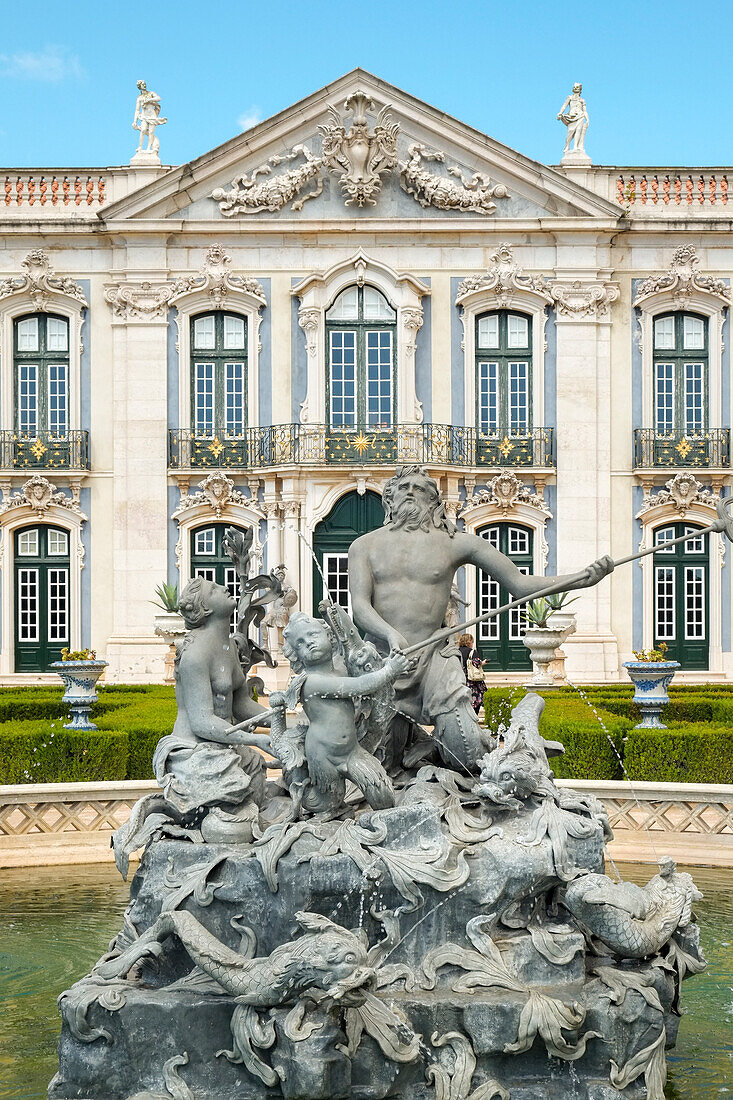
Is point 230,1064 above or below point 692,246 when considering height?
below

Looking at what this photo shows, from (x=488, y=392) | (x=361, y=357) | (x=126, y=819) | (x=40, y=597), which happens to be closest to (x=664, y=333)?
(x=488, y=392)

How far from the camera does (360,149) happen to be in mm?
20656

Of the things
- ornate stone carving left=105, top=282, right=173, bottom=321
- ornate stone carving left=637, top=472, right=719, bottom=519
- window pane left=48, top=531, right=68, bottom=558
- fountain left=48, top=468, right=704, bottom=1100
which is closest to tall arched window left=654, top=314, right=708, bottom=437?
ornate stone carving left=637, top=472, right=719, bottom=519

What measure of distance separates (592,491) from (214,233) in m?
7.32

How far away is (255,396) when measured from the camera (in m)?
21.2

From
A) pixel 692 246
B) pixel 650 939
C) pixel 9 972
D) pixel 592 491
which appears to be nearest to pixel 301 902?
pixel 650 939

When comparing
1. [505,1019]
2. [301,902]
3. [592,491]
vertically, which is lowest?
[505,1019]

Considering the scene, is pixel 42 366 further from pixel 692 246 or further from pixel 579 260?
pixel 692 246

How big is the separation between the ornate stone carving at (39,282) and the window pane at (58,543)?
12.4 feet

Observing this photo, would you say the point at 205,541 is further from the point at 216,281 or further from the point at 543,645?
the point at 543,645

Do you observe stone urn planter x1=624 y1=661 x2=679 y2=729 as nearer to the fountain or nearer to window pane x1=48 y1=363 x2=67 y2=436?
the fountain

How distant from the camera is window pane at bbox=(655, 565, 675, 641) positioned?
830 inches

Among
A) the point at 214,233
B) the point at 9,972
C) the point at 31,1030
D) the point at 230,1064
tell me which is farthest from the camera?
the point at 214,233

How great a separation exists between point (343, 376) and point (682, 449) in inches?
221
